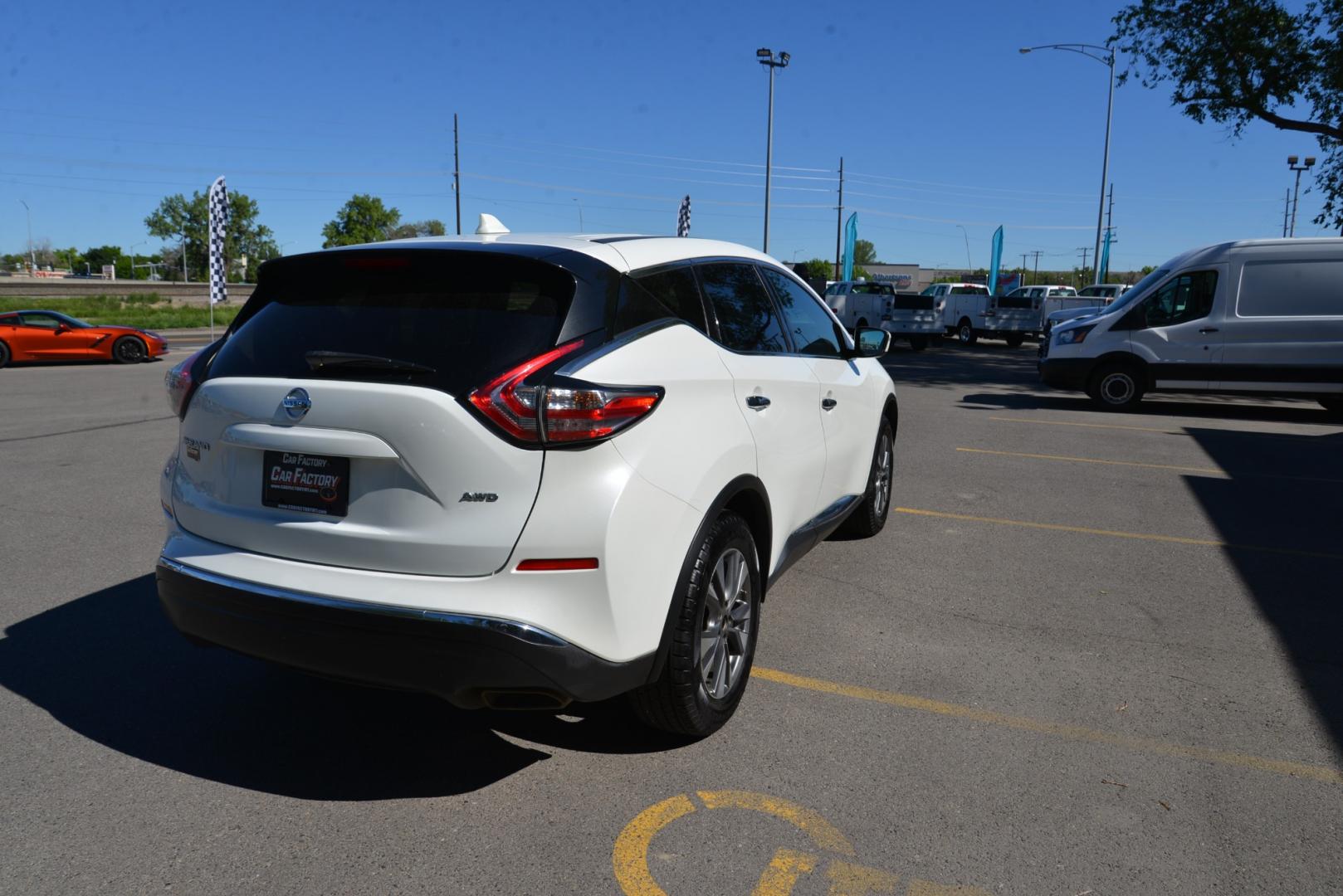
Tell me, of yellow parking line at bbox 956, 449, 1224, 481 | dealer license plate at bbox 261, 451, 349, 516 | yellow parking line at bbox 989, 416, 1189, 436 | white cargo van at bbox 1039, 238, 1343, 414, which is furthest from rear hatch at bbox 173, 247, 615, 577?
white cargo van at bbox 1039, 238, 1343, 414

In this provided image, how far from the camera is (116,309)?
52.2m

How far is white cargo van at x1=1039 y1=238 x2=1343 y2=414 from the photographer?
1255cm

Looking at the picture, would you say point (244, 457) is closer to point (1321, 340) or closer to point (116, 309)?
point (1321, 340)

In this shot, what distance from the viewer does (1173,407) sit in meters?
14.4

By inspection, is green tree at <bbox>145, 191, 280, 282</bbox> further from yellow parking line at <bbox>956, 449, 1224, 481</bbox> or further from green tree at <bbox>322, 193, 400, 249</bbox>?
yellow parking line at <bbox>956, 449, 1224, 481</bbox>

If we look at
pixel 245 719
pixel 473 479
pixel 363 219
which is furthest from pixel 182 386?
pixel 363 219

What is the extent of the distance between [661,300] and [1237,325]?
39.9 feet

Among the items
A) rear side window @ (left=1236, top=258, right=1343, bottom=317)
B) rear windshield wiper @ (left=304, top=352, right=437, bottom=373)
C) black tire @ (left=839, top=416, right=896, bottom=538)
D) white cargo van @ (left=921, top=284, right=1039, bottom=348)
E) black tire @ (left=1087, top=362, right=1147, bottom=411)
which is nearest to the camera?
rear windshield wiper @ (left=304, top=352, right=437, bottom=373)

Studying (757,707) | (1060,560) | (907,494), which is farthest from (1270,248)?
(757,707)

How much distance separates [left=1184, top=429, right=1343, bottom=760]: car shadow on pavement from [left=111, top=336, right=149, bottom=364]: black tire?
20.6m

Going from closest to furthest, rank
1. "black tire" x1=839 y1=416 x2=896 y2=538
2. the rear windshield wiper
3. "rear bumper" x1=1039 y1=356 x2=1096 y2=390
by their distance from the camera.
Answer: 1. the rear windshield wiper
2. "black tire" x1=839 y1=416 x2=896 y2=538
3. "rear bumper" x1=1039 y1=356 x2=1096 y2=390

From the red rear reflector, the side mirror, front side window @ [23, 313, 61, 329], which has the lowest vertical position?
the red rear reflector

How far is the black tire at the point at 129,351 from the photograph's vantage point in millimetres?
20828

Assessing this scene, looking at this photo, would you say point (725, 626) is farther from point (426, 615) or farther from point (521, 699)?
point (426, 615)
